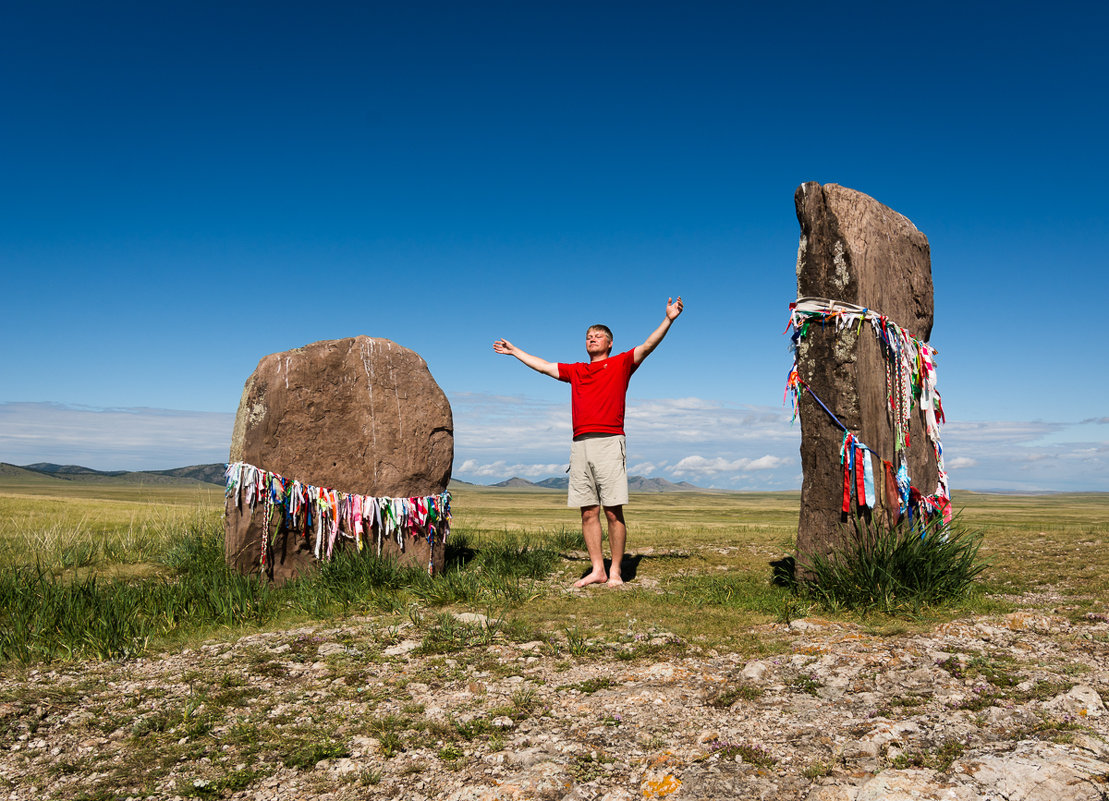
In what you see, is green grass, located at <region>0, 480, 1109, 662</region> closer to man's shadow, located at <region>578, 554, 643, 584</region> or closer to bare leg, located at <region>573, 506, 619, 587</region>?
man's shadow, located at <region>578, 554, 643, 584</region>

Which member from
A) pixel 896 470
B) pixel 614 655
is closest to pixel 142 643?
pixel 614 655

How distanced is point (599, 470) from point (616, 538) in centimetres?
77

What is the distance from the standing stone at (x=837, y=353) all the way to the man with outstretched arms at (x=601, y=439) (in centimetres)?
148

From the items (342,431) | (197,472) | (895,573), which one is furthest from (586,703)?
(197,472)

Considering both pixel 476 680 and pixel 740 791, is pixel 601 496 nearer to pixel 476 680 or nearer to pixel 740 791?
pixel 476 680

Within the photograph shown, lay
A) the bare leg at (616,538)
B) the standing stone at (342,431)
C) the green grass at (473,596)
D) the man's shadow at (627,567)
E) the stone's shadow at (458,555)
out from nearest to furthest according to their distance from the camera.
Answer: the green grass at (473,596)
the bare leg at (616,538)
the standing stone at (342,431)
the man's shadow at (627,567)
the stone's shadow at (458,555)

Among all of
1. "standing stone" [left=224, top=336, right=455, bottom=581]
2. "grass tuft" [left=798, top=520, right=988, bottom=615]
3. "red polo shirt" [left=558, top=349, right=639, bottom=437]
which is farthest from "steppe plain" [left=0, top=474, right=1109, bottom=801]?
"red polo shirt" [left=558, top=349, right=639, bottom=437]

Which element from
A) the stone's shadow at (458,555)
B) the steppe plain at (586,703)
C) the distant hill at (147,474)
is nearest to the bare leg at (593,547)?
the steppe plain at (586,703)

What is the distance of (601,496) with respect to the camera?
7352mm

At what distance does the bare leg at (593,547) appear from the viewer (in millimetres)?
7227

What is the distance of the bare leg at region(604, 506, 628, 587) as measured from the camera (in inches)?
285

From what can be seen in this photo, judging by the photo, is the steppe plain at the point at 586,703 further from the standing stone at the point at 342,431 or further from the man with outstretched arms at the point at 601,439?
the standing stone at the point at 342,431

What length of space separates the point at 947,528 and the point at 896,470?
2.44 ft

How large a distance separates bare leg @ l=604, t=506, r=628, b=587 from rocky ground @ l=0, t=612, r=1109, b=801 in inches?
85.3
